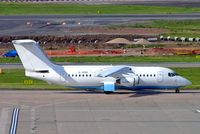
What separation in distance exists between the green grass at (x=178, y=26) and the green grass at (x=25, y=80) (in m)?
35.5

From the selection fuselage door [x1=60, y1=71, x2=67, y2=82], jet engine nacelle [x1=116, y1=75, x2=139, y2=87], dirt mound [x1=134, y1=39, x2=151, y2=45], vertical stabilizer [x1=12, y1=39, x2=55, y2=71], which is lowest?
dirt mound [x1=134, y1=39, x2=151, y2=45]

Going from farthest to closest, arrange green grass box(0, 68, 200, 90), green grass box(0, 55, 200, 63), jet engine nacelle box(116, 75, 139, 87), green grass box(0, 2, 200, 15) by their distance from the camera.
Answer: green grass box(0, 2, 200, 15) → green grass box(0, 55, 200, 63) → green grass box(0, 68, 200, 90) → jet engine nacelle box(116, 75, 139, 87)

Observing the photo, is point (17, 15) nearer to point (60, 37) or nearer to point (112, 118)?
point (60, 37)

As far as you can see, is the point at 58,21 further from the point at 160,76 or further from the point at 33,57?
the point at 160,76

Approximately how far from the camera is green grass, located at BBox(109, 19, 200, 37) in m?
130

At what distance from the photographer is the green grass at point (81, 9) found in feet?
531

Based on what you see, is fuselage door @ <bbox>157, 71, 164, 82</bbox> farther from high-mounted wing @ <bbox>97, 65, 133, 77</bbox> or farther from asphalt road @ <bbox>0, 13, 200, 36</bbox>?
asphalt road @ <bbox>0, 13, 200, 36</bbox>

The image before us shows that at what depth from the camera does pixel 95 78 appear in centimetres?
7725

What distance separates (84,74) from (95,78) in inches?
46.3

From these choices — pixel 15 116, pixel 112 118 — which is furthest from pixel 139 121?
pixel 15 116

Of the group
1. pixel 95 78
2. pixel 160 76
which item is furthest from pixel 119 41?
pixel 95 78

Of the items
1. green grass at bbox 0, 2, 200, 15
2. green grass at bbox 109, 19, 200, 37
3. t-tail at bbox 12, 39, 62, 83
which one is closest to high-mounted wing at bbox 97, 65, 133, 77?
t-tail at bbox 12, 39, 62, 83

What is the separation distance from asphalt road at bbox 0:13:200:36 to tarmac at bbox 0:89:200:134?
177ft

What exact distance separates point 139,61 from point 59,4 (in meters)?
77.3
